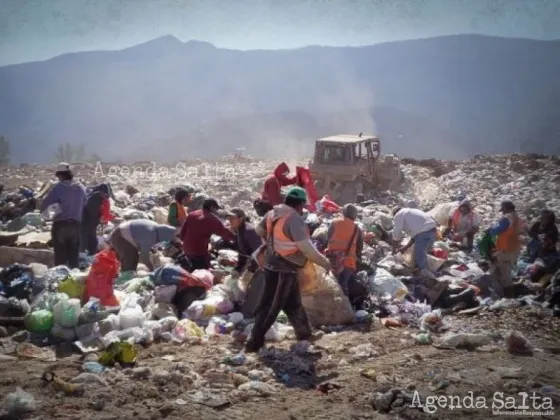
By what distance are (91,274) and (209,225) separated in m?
1.39

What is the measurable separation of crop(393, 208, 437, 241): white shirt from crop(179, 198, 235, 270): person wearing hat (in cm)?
218

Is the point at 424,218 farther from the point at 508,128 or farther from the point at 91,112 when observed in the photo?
the point at 91,112

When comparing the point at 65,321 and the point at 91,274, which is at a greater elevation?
the point at 91,274

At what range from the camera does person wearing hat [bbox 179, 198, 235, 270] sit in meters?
6.02

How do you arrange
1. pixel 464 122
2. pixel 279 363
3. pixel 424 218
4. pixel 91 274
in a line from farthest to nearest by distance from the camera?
1. pixel 464 122
2. pixel 424 218
3. pixel 91 274
4. pixel 279 363

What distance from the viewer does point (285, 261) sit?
4.56 meters

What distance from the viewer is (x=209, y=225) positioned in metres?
6.03

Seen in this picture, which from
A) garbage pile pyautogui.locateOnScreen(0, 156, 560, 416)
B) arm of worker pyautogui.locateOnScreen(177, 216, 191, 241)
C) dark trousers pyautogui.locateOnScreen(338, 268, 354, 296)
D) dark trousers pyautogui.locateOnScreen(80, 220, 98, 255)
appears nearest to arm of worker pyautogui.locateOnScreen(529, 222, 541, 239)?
garbage pile pyautogui.locateOnScreen(0, 156, 560, 416)

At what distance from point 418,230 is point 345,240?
1.19m

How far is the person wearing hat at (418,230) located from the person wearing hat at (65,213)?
13.2 ft

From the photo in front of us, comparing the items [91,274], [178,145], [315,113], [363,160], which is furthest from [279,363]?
[315,113]

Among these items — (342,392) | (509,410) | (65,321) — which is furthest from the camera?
(65,321)

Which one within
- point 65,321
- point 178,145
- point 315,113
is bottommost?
point 65,321

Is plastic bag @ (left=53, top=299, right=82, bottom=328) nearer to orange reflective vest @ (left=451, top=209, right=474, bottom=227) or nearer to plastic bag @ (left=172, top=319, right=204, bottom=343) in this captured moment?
plastic bag @ (left=172, top=319, right=204, bottom=343)
